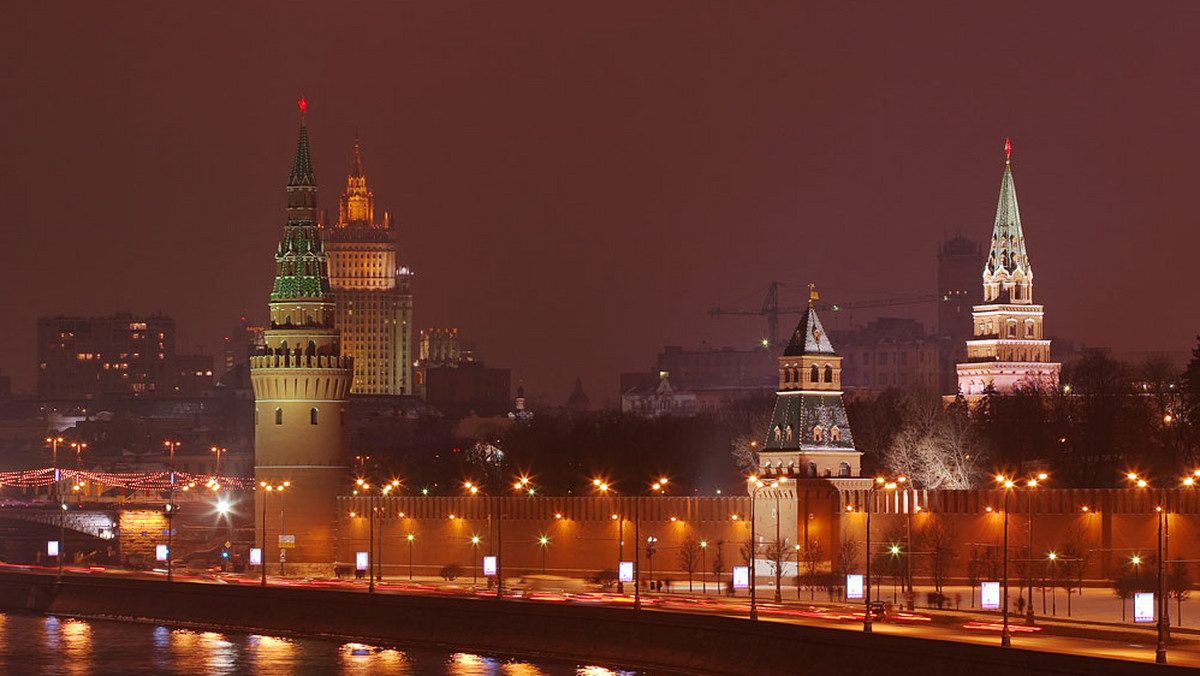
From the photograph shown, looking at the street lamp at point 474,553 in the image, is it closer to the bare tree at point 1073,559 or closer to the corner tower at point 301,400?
the corner tower at point 301,400

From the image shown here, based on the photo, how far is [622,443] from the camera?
6885 inches

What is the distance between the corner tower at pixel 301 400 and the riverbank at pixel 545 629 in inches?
362

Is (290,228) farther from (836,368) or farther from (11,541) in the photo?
(11,541)

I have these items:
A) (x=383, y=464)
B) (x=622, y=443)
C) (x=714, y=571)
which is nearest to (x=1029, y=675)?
(x=714, y=571)

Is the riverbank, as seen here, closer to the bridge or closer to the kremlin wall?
the kremlin wall

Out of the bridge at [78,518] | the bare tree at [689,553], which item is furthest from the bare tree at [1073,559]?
the bridge at [78,518]

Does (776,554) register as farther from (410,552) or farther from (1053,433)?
(1053,433)

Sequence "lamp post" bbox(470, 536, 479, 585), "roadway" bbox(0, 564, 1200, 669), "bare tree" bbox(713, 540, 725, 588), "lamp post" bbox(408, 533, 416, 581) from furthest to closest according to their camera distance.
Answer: "lamp post" bbox(408, 533, 416, 581) → "lamp post" bbox(470, 536, 479, 585) → "bare tree" bbox(713, 540, 725, 588) → "roadway" bbox(0, 564, 1200, 669)

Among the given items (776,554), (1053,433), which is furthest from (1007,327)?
(776,554)

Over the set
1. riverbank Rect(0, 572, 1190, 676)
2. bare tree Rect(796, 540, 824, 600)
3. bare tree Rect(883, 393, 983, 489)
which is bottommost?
riverbank Rect(0, 572, 1190, 676)

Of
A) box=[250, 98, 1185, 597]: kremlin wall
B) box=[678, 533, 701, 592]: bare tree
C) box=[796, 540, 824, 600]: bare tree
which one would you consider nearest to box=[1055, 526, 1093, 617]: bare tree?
box=[250, 98, 1185, 597]: kremlin wall

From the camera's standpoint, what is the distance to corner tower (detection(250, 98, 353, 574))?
127562mm

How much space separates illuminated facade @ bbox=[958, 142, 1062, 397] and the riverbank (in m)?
73.0

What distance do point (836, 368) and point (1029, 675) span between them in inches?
1900
